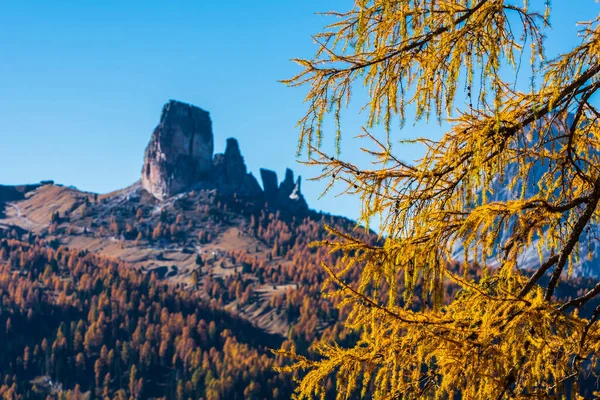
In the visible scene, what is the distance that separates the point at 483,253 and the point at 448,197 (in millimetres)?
622

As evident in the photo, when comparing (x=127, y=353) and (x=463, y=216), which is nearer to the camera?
(x=463, y=216)

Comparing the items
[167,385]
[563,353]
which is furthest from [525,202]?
[167,385]

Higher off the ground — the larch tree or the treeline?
the larch tree

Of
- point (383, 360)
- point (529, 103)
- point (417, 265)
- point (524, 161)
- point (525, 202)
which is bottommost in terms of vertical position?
point (383, 360)

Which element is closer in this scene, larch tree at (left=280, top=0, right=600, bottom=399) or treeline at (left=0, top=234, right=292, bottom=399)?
larch tree at (left=280, top=0, right=600, bottom=399)

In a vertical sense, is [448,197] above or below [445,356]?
above

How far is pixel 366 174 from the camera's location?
6.28 meters

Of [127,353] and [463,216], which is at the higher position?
[463,216]

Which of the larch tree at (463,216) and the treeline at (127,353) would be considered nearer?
the larch tree at (463,216)

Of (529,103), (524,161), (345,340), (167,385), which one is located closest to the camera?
(529,103)

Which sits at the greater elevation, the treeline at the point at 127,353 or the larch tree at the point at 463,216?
the larch tree at the point at 463,216

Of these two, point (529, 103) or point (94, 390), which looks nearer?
point (529, 103)

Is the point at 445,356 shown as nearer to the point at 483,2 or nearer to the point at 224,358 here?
the point at 483,2

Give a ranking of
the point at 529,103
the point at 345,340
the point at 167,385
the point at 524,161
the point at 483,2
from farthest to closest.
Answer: the point at 345,340 → the point at 167,385 → the point at 524,161 → the point at 529,103 → the point at 483,2
